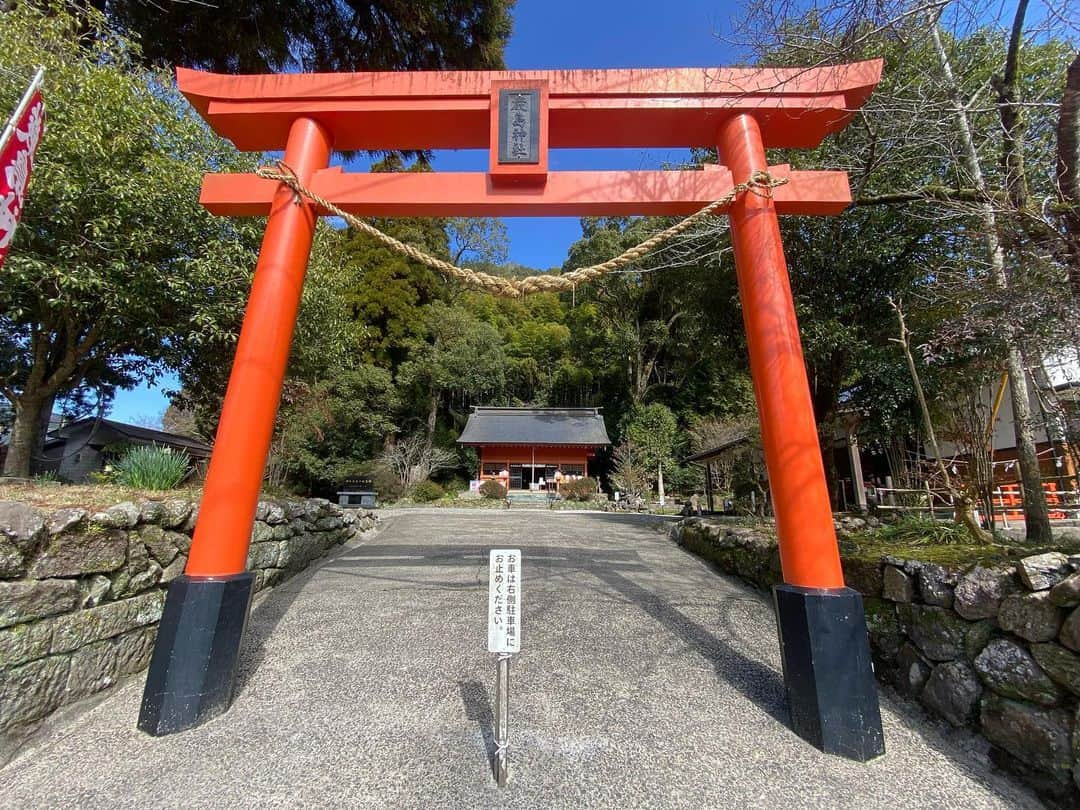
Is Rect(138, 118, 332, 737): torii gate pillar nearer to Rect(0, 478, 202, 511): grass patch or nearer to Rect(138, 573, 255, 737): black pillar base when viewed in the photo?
Rect(138, 573, 255, 737): black pillar base

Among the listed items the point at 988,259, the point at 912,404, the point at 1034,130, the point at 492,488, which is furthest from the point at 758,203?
the point at 492,488

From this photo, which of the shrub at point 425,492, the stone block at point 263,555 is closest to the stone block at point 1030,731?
the stone block at point 263,555

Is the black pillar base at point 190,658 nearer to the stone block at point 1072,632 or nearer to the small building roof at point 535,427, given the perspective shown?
the stone block at point 1072,632

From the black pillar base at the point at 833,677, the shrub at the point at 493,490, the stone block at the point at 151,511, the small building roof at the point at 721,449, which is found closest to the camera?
the black pillar base at the point at 833,677

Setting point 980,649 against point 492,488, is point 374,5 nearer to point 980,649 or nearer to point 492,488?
point 980,649

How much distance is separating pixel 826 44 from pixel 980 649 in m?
3.61

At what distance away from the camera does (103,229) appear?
452cm

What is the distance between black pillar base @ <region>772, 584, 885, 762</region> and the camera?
2018 mm

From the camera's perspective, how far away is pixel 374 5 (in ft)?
21.8

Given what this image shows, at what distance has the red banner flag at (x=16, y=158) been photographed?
190 centimetres

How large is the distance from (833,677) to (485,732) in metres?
1.61

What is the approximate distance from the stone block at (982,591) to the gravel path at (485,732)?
1.94ft

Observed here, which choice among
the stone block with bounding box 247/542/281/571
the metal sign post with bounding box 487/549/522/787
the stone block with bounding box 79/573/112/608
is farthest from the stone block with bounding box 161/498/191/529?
the metal sign post with bounding box 487/549/522/787

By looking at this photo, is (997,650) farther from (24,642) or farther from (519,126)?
(24,642)
